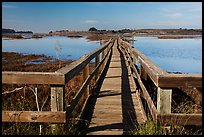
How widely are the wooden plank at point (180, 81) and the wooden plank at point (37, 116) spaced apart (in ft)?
3.50

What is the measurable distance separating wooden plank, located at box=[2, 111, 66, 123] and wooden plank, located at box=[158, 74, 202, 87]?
42.0 inches

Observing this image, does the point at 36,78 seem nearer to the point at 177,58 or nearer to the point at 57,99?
the point at 57,99

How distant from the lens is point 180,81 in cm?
291

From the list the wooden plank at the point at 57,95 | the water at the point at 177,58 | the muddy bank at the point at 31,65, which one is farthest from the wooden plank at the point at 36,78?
the water at the point at 177,58

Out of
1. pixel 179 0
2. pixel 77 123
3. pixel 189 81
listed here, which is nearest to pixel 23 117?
pixel 77 123

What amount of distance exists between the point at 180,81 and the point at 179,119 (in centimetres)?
40

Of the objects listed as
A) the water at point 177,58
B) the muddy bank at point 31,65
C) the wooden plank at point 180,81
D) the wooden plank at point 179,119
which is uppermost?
the wooden plank at point 180,81

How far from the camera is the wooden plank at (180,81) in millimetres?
2889

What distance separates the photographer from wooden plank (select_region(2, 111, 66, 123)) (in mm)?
2961

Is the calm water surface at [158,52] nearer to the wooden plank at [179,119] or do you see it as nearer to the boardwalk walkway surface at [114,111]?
the boardwalk walkway surface at [114,111]

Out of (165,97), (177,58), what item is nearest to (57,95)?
(165,97)

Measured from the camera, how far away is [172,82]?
2891 millimetres

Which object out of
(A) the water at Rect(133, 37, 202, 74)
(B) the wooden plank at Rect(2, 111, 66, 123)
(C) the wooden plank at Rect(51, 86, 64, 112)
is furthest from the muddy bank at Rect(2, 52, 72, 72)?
(C) the wooden plank at Rect(51, 86, 64, 112)

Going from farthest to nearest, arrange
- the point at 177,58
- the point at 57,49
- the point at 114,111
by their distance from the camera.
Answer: the point at 177,58 → the point at 57,49 → the point at 114,111
